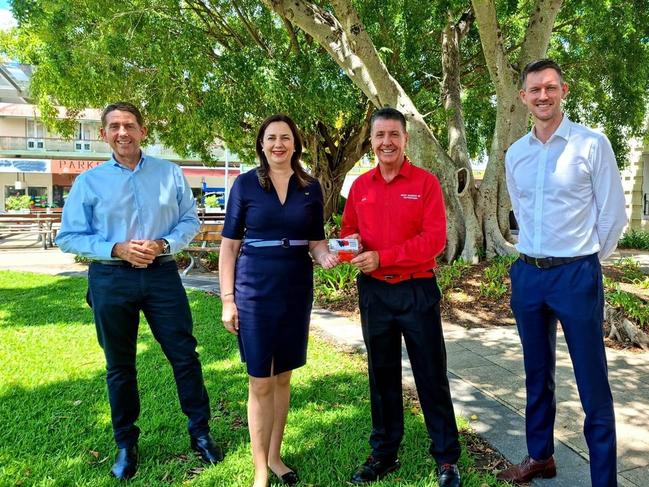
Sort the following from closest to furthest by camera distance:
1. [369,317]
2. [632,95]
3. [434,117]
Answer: [369,317]
[632,95]
[434,117]

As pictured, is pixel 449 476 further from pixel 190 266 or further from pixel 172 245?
pixel 190 266

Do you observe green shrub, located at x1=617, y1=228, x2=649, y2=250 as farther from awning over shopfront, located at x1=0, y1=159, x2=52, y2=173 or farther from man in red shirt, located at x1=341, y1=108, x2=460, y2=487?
awning over shopfront, located at x1=0, y1=159, x2=52, y2=173

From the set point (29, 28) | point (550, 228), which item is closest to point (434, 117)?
point (29, 28)

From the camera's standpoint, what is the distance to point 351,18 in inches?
295

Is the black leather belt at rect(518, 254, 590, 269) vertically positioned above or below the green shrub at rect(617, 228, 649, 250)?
above

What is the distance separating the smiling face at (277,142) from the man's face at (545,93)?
132 centimetres

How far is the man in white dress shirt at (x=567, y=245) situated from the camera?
2654 millimetres

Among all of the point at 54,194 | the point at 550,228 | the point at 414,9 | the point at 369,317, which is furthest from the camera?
the point at 54,194

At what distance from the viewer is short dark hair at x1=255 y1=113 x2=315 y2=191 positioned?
2852mm

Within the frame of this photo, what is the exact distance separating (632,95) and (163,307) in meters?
12.3

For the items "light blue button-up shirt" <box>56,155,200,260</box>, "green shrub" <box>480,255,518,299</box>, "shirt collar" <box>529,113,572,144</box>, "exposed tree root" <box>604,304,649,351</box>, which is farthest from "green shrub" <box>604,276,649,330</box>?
"light blue button-up shirt" <box>56,155,200,260</box>

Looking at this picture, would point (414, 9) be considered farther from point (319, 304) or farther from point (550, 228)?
point (550, 228)

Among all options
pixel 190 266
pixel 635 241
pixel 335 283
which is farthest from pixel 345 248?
pixel 635 241

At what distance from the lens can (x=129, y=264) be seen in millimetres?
3084
